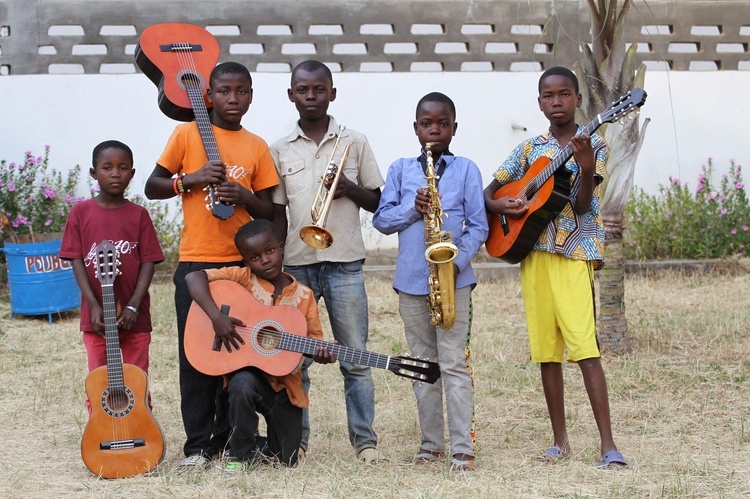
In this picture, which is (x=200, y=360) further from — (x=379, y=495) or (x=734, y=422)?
(x=734, y=422)

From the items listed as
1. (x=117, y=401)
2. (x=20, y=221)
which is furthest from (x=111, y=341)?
(x=20, y=221)

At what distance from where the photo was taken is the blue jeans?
4738 millimetres

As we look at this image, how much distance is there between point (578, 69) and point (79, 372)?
4.04m

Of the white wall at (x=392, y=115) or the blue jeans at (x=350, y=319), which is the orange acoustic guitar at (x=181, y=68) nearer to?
the blue jeans at (x=350, y=319)

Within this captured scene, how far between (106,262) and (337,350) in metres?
1.23

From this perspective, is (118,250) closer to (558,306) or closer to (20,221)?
(558,306)

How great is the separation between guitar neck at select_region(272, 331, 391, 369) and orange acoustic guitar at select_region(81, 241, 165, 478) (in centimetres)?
75

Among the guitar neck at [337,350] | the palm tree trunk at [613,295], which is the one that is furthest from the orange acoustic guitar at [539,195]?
the palm tree trunk at [613,295]

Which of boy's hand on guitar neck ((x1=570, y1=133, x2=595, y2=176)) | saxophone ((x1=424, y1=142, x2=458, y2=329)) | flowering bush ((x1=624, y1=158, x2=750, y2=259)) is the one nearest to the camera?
boy's hand on guitar neck ((x1=570, y1=133, x2=595, y2=176))

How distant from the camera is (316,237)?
4.42 metres

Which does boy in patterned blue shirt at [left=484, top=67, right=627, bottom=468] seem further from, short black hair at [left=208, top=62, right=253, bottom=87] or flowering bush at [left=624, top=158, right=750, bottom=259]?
flowering bush at [left=624, top=158, right=750, bottom=259]

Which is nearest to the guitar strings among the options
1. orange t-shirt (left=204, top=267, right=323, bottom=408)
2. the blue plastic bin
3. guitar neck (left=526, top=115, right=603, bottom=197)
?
orange t-shirt (left=204, top=267, right=323, bottom=408)

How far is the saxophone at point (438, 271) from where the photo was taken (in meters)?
4.44

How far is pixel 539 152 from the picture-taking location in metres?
4.72
